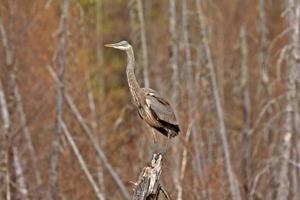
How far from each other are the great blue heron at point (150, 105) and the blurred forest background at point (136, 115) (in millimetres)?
3230

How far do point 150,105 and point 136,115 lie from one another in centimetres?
802

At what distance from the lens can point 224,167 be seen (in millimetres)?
14820

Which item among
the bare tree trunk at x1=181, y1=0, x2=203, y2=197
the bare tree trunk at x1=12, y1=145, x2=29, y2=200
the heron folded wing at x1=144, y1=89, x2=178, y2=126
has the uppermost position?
the heron folded wing at x1=144, y1=89, x2=178, y2=126

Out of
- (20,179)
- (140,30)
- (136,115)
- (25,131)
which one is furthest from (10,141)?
(136,115)

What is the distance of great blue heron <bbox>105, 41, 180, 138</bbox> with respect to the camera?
7723mm

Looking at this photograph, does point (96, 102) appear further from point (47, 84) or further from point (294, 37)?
point (294, 37)

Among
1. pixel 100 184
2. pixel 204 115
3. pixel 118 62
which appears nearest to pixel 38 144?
pixel 100 184

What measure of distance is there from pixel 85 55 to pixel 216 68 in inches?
130

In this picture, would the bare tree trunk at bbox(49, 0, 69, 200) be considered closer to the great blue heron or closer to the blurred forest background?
the blurred forest background

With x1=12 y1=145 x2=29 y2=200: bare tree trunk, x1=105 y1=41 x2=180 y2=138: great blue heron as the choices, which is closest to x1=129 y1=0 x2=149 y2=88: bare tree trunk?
x1=12 y1=145 x2=29 y2=200: bare tree trunk

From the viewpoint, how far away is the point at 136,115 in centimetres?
1590

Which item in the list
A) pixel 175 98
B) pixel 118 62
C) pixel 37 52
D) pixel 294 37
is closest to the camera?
pixel 294 37

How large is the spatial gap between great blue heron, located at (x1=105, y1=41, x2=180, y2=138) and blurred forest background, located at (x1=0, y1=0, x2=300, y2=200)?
323 centimetres

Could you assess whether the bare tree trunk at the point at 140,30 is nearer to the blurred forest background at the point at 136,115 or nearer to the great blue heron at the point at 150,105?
the blurred forest background at the point at 136,115
